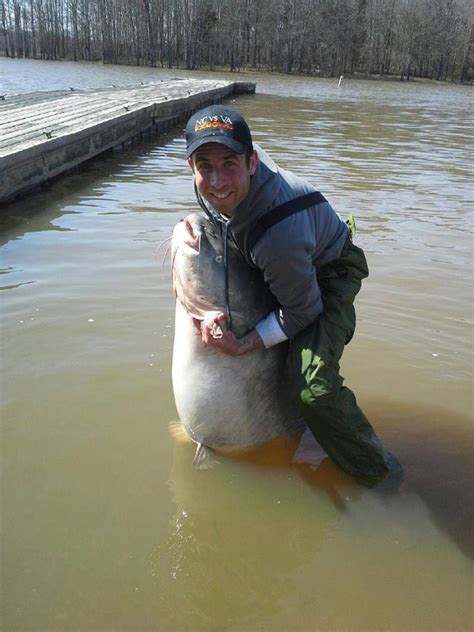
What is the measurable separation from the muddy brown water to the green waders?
0.19 m

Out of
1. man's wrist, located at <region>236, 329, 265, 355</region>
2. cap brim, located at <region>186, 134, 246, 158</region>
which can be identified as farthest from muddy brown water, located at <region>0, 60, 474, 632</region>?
cap brim, located at <region>186, 134, 246, 158</region>

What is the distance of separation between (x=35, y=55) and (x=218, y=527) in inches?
2862

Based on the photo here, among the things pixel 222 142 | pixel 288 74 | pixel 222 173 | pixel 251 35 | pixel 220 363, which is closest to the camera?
pixel 222 142

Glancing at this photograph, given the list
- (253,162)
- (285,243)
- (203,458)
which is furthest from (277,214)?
(203,458)

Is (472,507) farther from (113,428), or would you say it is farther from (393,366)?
(113,428)

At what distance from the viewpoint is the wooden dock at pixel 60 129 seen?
815 centimetres

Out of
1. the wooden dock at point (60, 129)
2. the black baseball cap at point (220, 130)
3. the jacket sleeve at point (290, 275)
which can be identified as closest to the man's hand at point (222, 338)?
the jacket sleeve at point (290, 275)

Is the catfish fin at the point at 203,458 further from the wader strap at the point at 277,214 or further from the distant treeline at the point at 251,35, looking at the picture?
the distant treeline at the point at 251,35

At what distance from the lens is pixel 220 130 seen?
98.0 inches

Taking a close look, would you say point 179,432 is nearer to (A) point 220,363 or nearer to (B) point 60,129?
(A) point 220,363

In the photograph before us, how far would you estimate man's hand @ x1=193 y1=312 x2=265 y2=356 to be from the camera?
116 inches

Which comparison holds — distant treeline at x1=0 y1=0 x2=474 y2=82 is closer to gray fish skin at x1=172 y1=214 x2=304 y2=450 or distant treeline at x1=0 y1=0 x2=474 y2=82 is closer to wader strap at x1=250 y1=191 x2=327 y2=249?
gray fish skin at x1=172 y1=214 x2=304 y2=450

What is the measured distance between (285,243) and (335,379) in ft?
2.51

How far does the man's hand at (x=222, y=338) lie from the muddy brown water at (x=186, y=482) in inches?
26.5
